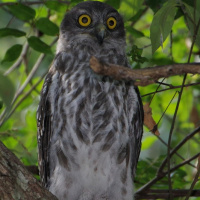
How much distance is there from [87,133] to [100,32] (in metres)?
1.11

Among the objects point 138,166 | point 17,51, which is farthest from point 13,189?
point 138,166

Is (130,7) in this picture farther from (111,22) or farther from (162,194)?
(162,194)

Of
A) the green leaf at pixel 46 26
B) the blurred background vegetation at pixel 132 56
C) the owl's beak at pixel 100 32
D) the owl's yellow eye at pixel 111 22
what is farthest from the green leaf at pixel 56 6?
the owl's yellow eye at pixel 111 22

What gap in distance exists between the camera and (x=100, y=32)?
4402 millimetres

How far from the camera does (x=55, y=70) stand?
4.13 m

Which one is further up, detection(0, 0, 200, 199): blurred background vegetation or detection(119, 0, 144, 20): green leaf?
detection(119, 0, 144, 20): green leaf

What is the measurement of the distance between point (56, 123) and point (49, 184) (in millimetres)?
572

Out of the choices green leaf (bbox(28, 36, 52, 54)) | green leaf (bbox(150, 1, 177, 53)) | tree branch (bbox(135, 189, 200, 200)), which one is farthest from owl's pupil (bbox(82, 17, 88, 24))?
green leaf (bbox(150, 1, 177, 53))

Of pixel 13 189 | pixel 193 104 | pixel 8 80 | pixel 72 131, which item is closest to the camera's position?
pixel 8 80

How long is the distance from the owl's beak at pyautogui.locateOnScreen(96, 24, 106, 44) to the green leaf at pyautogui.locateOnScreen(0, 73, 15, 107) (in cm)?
231

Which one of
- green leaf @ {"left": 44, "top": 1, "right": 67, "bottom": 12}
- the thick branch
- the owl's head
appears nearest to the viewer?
the thick branch

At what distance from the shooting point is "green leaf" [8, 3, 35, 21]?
391 cm

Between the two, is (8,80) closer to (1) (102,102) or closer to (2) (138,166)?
(1) (102,102)

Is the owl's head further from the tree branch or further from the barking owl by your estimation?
the tree branch
